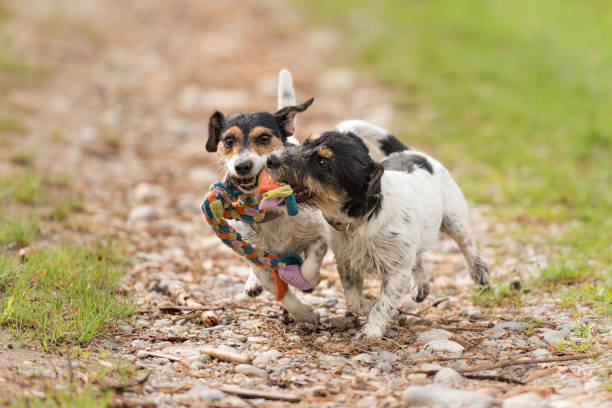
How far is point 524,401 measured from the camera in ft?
11.4

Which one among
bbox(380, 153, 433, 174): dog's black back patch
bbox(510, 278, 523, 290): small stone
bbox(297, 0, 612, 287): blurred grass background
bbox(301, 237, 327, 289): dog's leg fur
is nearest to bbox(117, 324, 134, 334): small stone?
bbox(301, 237, 327, 289): dog's leg fur

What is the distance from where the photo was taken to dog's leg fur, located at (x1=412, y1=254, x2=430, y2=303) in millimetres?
5531

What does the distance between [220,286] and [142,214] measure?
2000 millimetres

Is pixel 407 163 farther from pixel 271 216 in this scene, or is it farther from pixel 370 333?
pixel 370 333

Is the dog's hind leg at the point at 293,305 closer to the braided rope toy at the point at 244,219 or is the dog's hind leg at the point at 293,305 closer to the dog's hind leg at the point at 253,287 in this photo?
the braided rope toy at the point at 244,219

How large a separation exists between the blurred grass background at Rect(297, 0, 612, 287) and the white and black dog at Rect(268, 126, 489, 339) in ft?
5.12

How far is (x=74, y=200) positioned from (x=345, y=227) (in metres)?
3.96

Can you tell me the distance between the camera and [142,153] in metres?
9.83

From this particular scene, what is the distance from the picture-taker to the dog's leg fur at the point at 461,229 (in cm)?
549

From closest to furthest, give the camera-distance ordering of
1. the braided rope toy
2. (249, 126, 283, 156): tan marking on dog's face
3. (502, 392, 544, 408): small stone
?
(502, 392, 544, 408): small stone, the braided rope toy, (249, 126, 283, 156): tan marking on dog's face

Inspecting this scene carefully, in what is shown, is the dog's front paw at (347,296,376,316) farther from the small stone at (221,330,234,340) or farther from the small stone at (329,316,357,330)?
the small stone at (221,330,234,340)

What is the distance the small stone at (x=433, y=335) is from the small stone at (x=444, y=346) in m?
0.13

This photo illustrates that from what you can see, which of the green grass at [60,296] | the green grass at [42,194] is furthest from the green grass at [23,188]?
the green grass at [60,296]

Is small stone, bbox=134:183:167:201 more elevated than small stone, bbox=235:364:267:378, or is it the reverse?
small stone, bbox=134:183:167:201
